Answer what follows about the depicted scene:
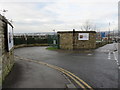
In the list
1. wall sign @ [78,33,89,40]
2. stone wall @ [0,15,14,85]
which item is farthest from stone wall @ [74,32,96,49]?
stone wall @ [0,15,14,85]

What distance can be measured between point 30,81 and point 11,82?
82 cm

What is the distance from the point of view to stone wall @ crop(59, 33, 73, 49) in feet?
64.3

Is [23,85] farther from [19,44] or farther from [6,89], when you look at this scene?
[19,44]

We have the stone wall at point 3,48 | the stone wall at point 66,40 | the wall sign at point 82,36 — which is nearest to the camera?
the stone wall at point 3,48

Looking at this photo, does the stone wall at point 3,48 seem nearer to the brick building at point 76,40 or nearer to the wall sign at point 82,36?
the brick building at point 76,40

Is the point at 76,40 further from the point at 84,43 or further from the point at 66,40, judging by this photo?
the point at 66,40

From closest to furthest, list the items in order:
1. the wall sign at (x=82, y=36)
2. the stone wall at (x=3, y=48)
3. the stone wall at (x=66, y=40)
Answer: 1. the stone wall at (x=3, y=48)
2. the stone wall at (x=66, y=40)
3. the wall sign at (x=82, y=36)

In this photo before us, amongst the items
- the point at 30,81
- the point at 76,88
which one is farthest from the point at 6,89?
the point at 76,88

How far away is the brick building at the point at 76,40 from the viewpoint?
64.3 ft

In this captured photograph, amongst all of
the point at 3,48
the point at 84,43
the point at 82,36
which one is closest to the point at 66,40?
the point at 82,36

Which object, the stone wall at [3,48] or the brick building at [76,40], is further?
the brick building at [76,40]

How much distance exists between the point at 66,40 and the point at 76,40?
1.54m

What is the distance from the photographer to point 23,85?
5.29 m

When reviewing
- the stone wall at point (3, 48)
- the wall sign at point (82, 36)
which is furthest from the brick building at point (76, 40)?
the stone wall at point (3, 48)
